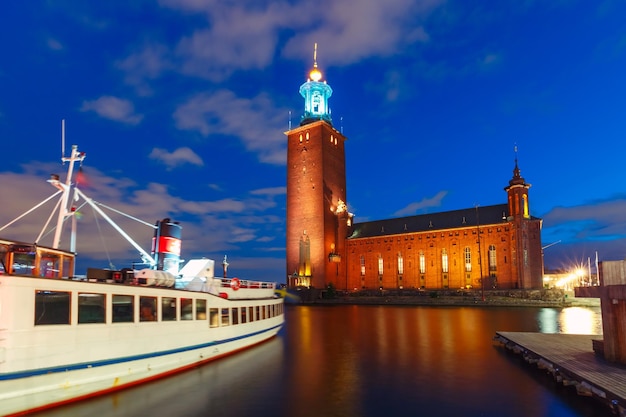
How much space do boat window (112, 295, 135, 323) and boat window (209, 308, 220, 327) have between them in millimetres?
5784

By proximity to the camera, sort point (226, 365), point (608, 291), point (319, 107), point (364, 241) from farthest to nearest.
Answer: point (319, 107), point (364, 241), point (226, 365), point (608, 291)

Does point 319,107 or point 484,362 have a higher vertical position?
point 319,107

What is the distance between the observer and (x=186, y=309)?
19781 millimetres

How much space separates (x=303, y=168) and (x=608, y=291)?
9398cm

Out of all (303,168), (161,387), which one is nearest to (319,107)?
(303,168)

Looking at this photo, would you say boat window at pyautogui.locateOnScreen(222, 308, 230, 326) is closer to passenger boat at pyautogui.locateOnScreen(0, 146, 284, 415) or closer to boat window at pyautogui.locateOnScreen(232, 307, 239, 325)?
passenger boat at pyautogui.locateOnScreen(0, 146, 284, 415)

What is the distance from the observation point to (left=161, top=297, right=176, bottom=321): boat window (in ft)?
59.6

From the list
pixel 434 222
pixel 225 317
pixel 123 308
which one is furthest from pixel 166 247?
pixel 434 222

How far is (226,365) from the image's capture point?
838 inches

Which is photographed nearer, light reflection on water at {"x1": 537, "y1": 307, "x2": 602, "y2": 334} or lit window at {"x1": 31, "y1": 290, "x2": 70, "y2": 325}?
lit window at {"x1": 31, "y1": 290, "x2": 70, "y2": 325}

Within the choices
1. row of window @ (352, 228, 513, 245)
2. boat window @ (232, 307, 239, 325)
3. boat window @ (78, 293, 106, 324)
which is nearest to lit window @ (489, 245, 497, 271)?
row of window @ (352, 228, 513, 245)

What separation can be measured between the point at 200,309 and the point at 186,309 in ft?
3.83

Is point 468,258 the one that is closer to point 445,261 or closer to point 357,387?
point 445,261

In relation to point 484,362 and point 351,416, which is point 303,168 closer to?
point 484,362
